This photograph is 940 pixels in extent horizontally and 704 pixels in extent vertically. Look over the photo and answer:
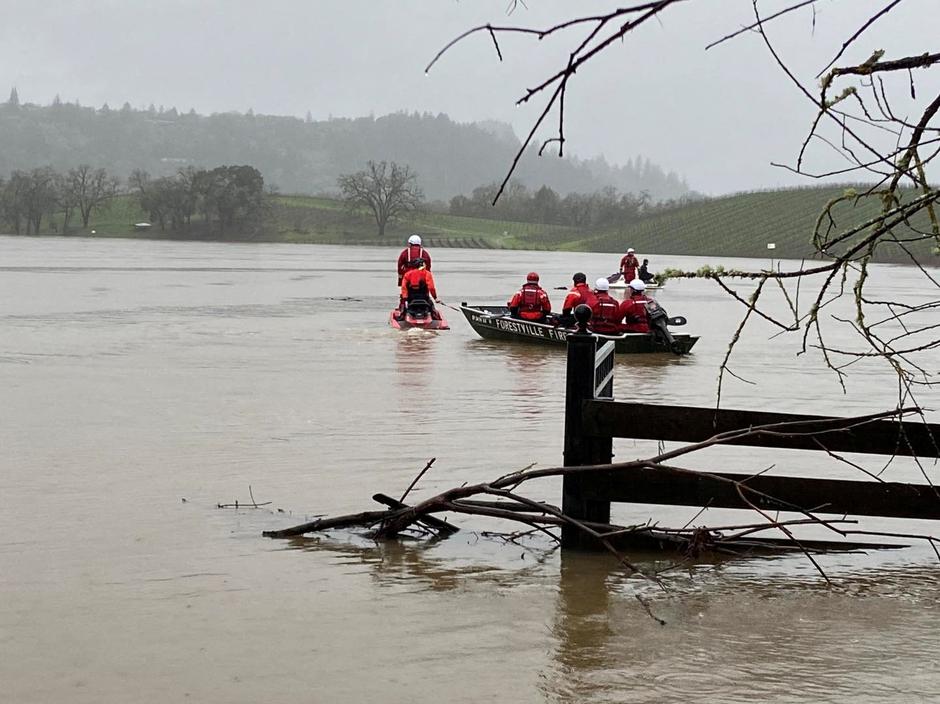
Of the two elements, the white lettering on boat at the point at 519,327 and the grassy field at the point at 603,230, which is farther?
the grassy field at the point at 603,230

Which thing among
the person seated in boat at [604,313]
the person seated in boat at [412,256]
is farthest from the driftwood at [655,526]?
the person seated in boat at [412,256]

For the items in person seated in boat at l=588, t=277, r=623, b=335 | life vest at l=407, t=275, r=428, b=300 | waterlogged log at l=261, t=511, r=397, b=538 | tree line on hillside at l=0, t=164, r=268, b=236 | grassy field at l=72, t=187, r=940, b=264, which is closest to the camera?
waterlogged log at l=261, t=511, r=397, b=538

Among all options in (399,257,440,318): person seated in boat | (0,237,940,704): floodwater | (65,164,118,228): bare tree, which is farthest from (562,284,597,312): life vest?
(65,164,118,228): bare tree

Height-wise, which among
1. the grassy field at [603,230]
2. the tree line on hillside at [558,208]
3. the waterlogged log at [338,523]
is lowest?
the waterlogged log at [338,523]

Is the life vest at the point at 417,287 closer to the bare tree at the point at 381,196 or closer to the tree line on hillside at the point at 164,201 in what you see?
the tree line on hillside at the point at 164,201

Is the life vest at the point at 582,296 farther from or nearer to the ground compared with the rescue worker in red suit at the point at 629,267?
nearer to the ground

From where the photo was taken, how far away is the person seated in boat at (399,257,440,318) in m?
26.8

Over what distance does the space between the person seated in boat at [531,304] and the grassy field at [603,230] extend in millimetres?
69265

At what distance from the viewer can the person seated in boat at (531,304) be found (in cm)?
2347

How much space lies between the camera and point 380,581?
23.9ft

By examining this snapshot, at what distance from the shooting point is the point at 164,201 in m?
146

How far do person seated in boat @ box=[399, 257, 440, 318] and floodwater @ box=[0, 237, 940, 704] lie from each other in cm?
945

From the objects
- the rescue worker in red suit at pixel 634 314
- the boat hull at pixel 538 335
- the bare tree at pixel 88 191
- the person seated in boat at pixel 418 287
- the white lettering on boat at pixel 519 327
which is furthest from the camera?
the bare tree at pixel 88 191

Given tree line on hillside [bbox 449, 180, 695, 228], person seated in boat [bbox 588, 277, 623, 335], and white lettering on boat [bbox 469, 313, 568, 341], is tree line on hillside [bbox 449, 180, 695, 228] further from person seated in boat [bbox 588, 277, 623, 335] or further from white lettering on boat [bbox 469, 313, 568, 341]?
person seated in boat [bbox 588, 277, 623, 335]
